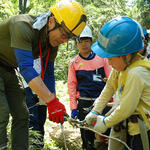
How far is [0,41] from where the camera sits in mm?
2406

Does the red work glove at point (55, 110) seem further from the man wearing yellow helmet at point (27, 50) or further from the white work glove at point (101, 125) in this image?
the white work glove at point (101, 125)

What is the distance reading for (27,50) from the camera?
81.7 inches

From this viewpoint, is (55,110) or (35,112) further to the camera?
(35,112)

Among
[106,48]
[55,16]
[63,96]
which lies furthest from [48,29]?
[63,96]

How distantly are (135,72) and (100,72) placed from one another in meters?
1.60

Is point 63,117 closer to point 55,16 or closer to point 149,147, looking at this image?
point 149,147

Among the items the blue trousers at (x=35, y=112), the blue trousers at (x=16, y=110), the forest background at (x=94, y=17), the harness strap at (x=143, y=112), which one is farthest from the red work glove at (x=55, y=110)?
the forest background at (x=94, y=17)

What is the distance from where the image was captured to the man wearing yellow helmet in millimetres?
2082

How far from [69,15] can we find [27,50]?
71cm

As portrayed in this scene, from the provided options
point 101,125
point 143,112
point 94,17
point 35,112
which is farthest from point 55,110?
point 94,17

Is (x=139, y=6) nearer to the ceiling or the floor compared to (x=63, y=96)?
nearer to the ceiling

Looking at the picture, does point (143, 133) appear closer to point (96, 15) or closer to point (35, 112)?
point (35, 112)

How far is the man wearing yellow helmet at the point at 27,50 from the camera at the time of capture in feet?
6.83

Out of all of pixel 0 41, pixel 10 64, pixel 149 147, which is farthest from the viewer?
pixel 10 64
